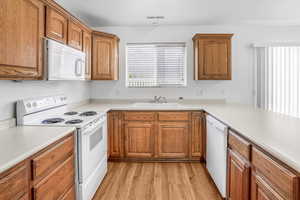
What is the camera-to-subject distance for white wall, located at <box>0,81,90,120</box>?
1.83m

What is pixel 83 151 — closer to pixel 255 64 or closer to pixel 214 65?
pixel 214 65

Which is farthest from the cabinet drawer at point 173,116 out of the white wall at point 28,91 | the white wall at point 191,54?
the white wall at point 28,91

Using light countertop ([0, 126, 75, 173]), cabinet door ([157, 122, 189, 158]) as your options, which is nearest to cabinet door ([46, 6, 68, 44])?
light countertop ([0, 126, 75, 173])

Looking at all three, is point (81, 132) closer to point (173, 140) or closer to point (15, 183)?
point (15, 183)

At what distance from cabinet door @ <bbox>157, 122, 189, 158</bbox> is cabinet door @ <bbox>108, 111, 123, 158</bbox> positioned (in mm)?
599

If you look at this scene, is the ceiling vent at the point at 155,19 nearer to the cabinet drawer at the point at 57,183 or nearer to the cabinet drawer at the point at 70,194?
the cabinet drawer at the point at 57,183

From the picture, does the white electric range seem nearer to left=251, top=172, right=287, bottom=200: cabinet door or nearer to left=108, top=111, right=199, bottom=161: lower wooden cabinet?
left=108, top=111, right=199, bottom=161: lower wooden cabinet

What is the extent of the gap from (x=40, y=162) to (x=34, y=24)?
1123 millimetres

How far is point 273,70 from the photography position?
3750 millimetres

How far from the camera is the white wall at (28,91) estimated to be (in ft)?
6.02

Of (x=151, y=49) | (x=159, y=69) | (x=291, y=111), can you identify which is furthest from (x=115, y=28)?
(x=291, y=111)

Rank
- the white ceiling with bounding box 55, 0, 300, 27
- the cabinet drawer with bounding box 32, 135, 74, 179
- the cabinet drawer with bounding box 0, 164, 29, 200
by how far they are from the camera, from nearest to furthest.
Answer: the cabinet drawer with bounding box 0, 164, 29, 200 → the cabinet drawer with bounding box 32, 135, 74, 179 → the white ceiling with bounding box 55, 0, 300, 27

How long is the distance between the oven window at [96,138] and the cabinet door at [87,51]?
3.03 ft

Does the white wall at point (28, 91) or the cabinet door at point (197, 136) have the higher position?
the white wall at point (28, 91)
